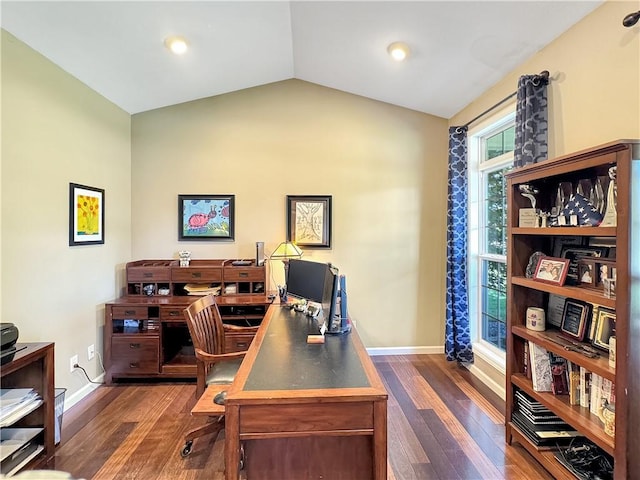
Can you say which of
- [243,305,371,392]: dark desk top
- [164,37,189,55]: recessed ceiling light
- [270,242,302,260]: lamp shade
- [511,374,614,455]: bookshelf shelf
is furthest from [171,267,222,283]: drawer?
[511,374,614,455]: bookshelf shelf

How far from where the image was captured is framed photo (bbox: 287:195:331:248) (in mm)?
3814

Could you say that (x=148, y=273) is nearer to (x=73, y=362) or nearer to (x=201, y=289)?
(x=201, y=289)

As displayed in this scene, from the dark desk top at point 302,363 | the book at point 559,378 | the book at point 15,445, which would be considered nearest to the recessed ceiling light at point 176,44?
the dark desk top at point 302,363

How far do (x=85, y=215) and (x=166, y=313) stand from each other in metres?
1.12

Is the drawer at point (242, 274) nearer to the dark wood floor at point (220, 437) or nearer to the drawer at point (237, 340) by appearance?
the drawer at point (237, 340)

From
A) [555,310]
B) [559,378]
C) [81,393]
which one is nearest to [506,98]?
[555,310]

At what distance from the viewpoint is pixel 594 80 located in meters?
2.01

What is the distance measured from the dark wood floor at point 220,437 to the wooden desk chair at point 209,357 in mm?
155

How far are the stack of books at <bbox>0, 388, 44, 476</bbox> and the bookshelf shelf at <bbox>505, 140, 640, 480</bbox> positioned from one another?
9.97 ft

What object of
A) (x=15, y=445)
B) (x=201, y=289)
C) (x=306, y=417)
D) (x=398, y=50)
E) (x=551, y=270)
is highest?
(x=398, y=50)

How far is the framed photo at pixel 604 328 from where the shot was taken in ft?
5.72

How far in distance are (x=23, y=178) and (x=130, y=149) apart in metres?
1.51

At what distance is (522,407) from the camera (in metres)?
2.23

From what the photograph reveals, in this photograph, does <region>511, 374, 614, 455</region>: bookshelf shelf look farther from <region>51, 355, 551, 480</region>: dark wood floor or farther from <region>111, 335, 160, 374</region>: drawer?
<region>111, 335, 160, 374</region>: drawer
